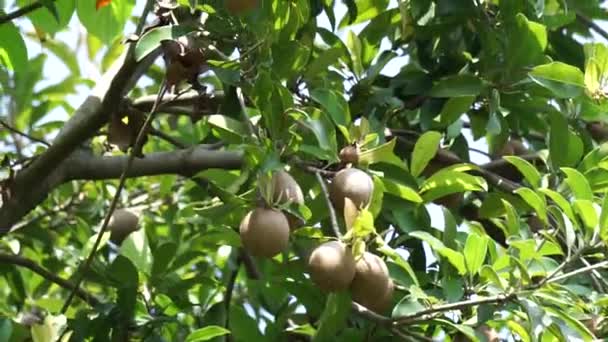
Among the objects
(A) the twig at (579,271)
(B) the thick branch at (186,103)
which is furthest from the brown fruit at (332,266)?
(B) the thick branch at (186,103)

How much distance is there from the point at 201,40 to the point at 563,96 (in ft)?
1.63

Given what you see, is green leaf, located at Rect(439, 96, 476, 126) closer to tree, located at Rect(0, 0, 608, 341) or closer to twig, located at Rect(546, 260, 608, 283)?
tree, located at Rect(0, 0, 608, 341)

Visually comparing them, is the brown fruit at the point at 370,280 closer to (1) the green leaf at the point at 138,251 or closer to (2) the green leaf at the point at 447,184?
(2) the green leaf at the point at 447,184

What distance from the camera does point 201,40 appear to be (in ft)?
4.95

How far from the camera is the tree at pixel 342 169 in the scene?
1.41m

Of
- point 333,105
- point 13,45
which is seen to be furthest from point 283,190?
point 13,45

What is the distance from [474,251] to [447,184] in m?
0.18

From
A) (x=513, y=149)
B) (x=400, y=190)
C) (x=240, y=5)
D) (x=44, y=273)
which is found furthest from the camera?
(x=513, y=149)

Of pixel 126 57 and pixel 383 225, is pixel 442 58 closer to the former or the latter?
pixel 383 225

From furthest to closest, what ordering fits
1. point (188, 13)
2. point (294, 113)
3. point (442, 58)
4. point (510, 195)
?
point (442, 58) < point (510, 195) < point (188, 13) < point (294, 113)

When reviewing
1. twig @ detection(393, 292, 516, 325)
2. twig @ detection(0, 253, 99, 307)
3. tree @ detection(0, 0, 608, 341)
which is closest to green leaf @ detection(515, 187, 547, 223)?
tree @ detection(0, 0, 608, 341)

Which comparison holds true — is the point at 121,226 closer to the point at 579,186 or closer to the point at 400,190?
the point at 400,190

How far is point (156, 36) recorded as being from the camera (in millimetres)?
1467

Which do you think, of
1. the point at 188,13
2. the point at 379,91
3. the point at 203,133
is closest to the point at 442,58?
the point at 379,91
